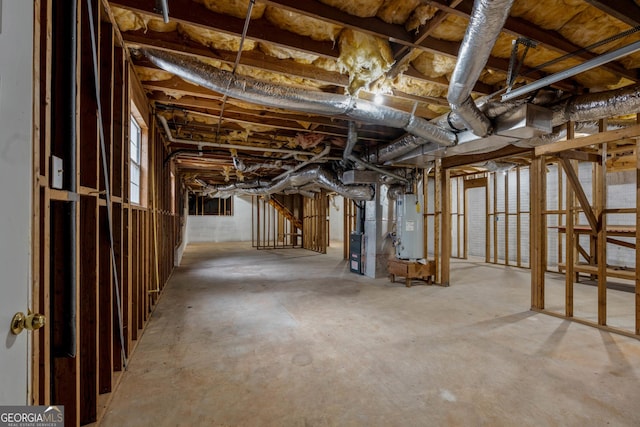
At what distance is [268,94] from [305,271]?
4.00m

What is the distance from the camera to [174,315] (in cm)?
325

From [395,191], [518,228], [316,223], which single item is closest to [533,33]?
[395,191]

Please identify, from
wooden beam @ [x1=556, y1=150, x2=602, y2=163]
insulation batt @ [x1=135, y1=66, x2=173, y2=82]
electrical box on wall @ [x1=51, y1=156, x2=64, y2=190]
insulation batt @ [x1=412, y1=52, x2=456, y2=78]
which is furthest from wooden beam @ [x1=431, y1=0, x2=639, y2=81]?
A: insulation batt @ [x1=135, y1=66, x2=173, y2=82]

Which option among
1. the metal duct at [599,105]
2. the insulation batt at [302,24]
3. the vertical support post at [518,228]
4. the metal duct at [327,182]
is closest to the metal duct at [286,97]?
the insulation batt at [302,24]

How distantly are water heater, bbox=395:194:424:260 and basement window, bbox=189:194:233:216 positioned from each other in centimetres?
961

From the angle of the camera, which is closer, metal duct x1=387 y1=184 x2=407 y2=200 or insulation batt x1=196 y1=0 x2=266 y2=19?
insulation batt x1=196 y1=0 x2=266 y2=19

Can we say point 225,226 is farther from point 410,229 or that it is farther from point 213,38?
point 213,38

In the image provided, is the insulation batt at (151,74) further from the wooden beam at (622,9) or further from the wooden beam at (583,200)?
the wooden beam at (583,200)

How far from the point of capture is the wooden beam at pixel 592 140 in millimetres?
2541

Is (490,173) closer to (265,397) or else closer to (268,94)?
(268,94)

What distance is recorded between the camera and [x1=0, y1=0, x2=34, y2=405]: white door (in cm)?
77

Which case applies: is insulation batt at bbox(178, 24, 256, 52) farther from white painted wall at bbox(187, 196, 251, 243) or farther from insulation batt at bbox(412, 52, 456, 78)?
white painted wall at bbox(187, 196, 251, 243)

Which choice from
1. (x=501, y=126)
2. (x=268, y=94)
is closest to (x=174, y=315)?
(x=268, y=94)

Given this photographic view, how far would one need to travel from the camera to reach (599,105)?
2.66 m
